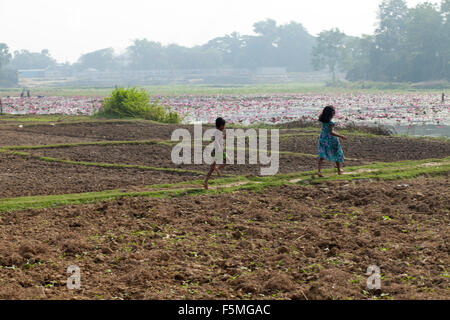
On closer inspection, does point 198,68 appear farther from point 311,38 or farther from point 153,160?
point 153,160

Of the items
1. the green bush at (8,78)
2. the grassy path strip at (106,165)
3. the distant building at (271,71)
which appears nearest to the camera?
the grassy path strip at (106,165)

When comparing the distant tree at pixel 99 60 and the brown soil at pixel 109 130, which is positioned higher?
the distant tree at pixel 99 60

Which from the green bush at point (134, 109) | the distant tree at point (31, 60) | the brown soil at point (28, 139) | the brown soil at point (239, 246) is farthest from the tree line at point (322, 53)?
the brown soil at point (239, 246)

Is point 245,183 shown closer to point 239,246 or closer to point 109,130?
point 239,246

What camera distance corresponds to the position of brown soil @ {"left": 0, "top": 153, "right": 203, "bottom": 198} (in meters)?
10.5

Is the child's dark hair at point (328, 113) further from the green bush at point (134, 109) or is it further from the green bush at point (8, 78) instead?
the green bush at point (8, 78)

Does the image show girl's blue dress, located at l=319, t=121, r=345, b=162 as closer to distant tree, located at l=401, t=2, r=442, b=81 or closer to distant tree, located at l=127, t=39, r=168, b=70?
distant tree, located at l=401, t=2, r=442, b=81

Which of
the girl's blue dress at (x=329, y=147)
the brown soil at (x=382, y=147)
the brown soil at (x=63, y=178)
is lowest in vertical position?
the brown soil at (x=63, y=178)

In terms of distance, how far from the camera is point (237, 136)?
60.6ft

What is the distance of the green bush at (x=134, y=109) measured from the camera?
79.4ft

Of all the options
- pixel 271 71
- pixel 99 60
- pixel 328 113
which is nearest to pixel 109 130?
pixel 328 113

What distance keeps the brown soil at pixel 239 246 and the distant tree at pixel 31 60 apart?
15267cm

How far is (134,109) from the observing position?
79.9 feet
